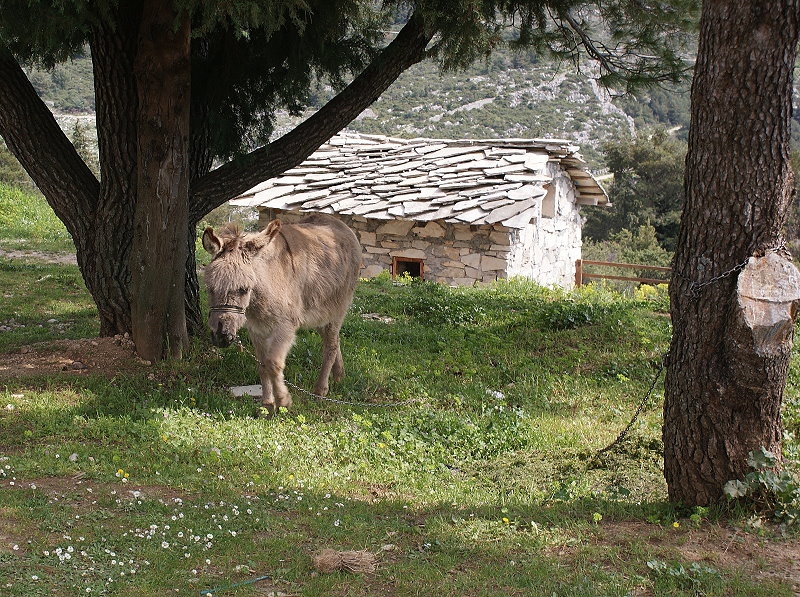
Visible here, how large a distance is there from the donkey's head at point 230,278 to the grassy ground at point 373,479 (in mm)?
916

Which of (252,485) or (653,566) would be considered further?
(252,485)

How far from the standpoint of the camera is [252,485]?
597cm

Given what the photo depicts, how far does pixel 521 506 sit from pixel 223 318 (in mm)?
3029

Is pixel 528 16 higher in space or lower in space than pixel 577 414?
higher

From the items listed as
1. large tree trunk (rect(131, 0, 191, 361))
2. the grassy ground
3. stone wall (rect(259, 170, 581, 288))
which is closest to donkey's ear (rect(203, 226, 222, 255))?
large tree trunk (rect(131, 0, 191, 361))

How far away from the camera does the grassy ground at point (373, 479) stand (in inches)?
175

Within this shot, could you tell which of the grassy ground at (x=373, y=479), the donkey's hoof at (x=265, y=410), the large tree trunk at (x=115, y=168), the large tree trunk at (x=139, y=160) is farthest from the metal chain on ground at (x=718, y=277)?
the large tree trunk at (x=115, y=168)

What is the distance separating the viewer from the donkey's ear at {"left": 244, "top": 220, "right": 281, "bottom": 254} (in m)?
7.29

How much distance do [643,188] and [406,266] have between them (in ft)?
92.0

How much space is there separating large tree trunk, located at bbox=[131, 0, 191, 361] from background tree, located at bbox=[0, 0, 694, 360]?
1 centimetres

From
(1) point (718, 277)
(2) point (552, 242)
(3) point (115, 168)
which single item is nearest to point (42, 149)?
(3) point (115, 168)

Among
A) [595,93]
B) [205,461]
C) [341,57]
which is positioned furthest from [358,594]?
[595,93]

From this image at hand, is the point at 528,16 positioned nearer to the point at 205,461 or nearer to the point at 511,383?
the point at 511,383

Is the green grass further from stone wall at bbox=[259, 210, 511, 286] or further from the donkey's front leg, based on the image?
the donkey's front leg
